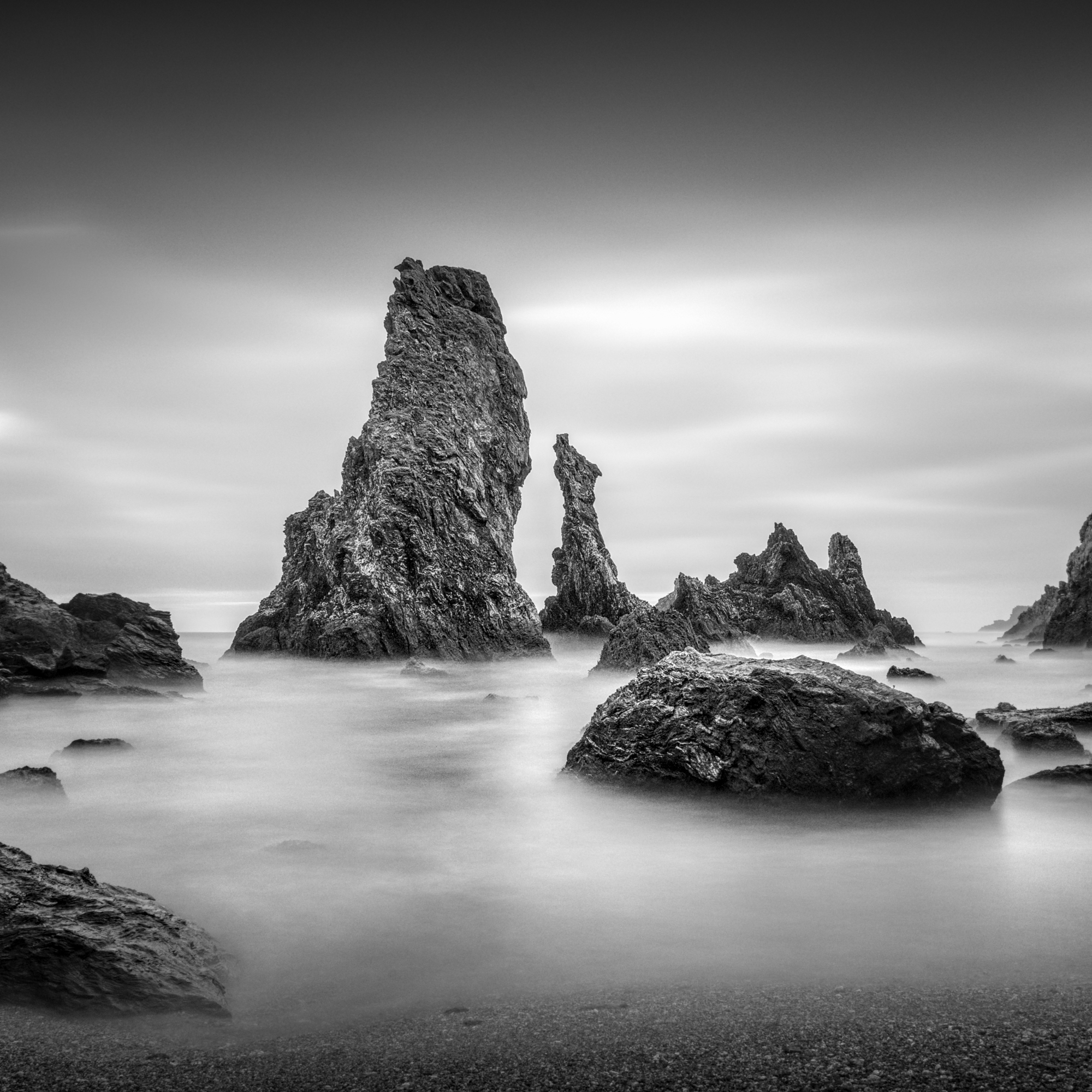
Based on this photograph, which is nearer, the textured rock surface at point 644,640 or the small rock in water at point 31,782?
the small rock in water at point 31,782

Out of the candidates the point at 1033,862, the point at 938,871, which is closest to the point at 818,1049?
the point at 938,871

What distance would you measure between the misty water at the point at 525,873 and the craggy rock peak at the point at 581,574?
3675 cm

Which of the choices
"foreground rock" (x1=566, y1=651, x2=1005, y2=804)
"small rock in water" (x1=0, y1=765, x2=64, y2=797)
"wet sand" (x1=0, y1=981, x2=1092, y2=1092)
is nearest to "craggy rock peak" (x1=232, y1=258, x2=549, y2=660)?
"small rock in water" (x1=0, y1=765, x2=64, y2=797)

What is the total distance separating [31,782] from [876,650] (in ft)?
129

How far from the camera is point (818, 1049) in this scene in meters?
4.68

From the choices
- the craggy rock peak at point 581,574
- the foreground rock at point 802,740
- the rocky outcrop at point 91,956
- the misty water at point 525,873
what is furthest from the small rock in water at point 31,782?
the craggy rock peak at point 581,574

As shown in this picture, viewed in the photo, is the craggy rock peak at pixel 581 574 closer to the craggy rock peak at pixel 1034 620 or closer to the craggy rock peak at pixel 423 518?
the craggy rock peak at pixel 423 518

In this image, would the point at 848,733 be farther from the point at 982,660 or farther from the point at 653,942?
the point at 982,660

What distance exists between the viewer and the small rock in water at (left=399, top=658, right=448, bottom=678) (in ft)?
103

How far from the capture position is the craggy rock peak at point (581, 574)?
171 feet

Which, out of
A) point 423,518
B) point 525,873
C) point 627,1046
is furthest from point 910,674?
point 627,1046

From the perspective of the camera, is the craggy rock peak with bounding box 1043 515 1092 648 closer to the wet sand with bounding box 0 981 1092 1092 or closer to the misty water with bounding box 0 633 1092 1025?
the misty water with bounding box 0 633 1092 1025

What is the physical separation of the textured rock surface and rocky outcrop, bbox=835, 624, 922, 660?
15.3 meters

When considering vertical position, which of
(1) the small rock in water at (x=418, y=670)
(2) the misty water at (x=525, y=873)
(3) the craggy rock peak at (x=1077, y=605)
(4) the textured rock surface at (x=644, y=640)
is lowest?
(2) the misty water at (x=525, y=873)
